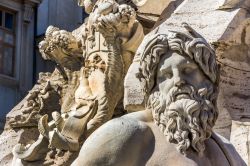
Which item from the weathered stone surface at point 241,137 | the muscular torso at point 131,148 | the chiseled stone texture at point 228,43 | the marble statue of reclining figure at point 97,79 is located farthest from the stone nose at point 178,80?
the marble statue of reclining figure at point 97,79

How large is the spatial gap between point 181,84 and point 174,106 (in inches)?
3.8

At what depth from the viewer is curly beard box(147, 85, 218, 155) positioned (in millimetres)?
3840

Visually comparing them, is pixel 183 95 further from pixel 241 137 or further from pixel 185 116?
pixel 241 137

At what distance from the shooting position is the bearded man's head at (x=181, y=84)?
386cm

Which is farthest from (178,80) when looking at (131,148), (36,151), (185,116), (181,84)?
(36,151)

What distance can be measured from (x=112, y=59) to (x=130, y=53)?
0.58 feet

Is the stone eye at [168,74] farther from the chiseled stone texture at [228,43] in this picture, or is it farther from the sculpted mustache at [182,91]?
the chiseled stone texture at [228,43]

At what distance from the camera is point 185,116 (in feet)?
12.7

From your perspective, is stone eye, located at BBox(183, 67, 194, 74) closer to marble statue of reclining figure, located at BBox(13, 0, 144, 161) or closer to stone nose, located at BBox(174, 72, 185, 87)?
stone nose, located at BBox(174, 72, 185, 87)

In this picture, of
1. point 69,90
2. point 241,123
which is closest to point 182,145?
point 241,123

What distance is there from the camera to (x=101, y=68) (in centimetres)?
750

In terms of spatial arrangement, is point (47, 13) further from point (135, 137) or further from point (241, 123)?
point (135, 137)

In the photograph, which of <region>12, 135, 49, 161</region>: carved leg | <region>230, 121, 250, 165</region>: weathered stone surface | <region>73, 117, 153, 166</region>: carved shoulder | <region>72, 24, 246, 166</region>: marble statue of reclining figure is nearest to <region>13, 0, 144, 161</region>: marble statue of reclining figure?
<region>12, 135, 49, 161</region>: carved leg

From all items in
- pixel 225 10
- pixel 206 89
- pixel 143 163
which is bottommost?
pixel 143 163
